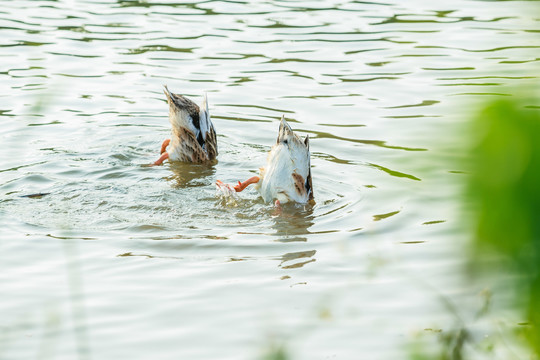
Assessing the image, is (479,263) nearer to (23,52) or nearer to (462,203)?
(462,203)

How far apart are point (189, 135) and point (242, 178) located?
32.3 inches

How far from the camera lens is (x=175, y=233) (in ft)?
19.8

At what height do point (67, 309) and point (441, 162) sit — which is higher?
point (441, 162)

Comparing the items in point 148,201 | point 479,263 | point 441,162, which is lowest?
point 148,201

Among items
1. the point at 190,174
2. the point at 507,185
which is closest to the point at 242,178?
the point at 190,174

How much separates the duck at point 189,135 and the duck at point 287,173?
51.9 inches

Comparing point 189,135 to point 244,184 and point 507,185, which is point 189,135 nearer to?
point 244,184

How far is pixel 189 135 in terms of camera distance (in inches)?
324

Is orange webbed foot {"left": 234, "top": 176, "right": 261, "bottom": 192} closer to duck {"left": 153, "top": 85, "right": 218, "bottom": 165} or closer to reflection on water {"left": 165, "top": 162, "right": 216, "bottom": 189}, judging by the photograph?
reflection on water {"left": 165, "top": 162, "right": 216, "bottom": 189}

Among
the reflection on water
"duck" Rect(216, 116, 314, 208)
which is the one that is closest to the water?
the reflection on water

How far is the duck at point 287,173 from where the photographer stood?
6.81 m

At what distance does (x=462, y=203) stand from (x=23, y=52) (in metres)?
11.0

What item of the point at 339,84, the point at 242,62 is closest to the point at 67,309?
the point at 339,84

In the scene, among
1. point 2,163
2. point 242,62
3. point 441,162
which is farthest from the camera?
point 242,62
